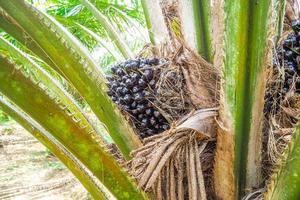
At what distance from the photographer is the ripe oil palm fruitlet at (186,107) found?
84cm

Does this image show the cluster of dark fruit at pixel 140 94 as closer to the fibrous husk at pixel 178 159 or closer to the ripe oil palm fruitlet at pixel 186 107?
the ripe oil palm fruitlet at pixel 186 107

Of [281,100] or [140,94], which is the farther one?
[140,94]

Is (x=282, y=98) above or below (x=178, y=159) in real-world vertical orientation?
above

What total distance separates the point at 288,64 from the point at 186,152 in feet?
1.38

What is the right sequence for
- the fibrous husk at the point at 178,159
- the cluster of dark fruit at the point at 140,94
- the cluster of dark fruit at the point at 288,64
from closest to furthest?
the fibrous husk at the point at 178,159 < the cluster of dark fruit at the point at 288,64 < the cluster of dark fruit at the point at 140,94

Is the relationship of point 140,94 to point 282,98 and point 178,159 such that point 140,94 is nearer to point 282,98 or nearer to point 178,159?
point 178,159

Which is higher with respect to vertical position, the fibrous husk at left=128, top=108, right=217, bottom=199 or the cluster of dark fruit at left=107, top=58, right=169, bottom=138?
the cluster of dark fruit at left=107, top=58, right=169, bottom=138

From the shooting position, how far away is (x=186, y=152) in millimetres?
1037

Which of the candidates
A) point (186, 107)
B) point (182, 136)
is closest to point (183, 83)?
point (186, 107)

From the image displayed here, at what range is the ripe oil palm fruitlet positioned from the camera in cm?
84

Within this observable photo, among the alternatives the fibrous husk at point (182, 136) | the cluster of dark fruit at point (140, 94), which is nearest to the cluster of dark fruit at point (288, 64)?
the fibrous husk at point (182, 136)

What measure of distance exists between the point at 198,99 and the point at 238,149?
0.87 feet

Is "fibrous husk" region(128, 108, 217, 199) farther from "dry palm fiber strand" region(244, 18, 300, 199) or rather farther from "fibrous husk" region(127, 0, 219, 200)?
"dry palm fiber strand" region(244, 18, 300, 199)

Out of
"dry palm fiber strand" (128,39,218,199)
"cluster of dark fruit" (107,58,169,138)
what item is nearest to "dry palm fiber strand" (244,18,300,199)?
"dry palm fiber strand" (128,39,218,199)
